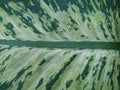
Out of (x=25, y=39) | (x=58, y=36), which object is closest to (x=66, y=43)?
(x=58, y=36)

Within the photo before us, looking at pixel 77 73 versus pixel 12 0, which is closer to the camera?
pixel 77 73

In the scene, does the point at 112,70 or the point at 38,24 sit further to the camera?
the point at 38,24

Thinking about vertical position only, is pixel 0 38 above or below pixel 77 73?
above

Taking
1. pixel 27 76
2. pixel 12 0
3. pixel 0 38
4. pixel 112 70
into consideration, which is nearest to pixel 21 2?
pixel 12 0

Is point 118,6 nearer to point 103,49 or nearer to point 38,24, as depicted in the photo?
point 103,49

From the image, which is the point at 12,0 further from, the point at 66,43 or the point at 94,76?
the point at 94,76

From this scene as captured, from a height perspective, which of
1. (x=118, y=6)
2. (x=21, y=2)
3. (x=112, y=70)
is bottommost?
(x=112, y=70)
